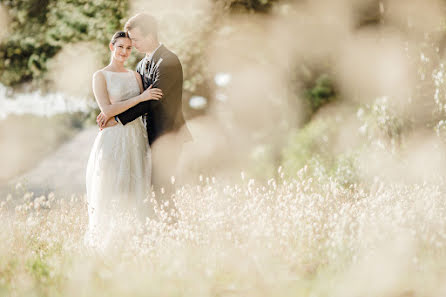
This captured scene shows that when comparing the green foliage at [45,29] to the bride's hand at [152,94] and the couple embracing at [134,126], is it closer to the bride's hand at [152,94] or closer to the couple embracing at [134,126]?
the couple embracing at [134,126]

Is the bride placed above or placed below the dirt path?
above

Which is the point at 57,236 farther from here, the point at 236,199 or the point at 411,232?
the point at 411,232

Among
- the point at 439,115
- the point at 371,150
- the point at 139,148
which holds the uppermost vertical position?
the point at 139,148

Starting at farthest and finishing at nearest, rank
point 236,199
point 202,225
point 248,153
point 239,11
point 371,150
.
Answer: point 248,153
point 239,11
point 371,150
point 236,199
point 202,225

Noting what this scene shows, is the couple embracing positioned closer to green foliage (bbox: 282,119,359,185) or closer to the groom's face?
the groom's face

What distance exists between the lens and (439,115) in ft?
26.0

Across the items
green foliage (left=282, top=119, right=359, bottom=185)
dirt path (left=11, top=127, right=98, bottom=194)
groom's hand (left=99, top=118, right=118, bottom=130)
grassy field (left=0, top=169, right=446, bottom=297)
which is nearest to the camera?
grassy field (left=0, top=169, right=446, bottom=297)

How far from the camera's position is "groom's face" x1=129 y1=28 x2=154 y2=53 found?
4.84 m

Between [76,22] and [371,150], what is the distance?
709 centimetres

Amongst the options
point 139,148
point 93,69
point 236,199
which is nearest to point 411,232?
point 236,199

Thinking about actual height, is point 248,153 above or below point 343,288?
below

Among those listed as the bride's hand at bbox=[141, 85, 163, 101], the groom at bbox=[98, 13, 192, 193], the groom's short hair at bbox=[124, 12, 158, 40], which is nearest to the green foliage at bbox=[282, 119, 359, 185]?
the groom at bbox=[98, 13, 192, 193]

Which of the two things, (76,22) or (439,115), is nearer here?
(439,115)

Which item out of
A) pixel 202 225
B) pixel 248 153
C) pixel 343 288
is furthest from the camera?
pixel 248 153
